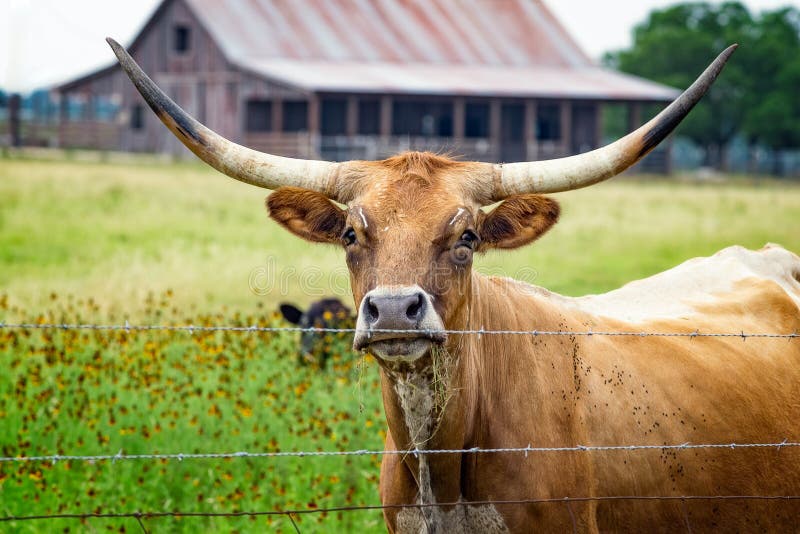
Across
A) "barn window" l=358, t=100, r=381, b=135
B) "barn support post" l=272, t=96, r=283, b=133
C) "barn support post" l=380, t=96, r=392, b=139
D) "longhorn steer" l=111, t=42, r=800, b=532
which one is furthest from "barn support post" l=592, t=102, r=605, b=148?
"longhorn steer" l=111, t=42, r=800, b=532

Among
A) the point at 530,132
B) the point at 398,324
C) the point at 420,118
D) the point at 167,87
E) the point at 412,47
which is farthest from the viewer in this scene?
the point at 412,47

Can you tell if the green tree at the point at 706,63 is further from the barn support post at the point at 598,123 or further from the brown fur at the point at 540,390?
the brown fur at the point at 540,390

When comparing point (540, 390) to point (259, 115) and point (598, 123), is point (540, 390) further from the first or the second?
point (598, 123)

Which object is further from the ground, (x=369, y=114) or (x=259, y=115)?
(x=369, y=114)

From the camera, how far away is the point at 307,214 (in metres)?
4.56

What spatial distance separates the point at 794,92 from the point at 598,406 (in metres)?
58.5

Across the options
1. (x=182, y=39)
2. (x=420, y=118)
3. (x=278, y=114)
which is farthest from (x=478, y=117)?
(x=182, y=39)

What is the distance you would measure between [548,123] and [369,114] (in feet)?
25.2

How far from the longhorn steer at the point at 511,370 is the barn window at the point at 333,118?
35.5 meters

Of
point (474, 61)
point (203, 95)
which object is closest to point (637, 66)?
point (474, 61)

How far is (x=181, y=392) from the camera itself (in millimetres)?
7656

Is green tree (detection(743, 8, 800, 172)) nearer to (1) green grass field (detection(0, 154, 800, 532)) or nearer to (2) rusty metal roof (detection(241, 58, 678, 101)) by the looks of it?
(2) rusty metal roof (detection(241, 58, 678, 101))

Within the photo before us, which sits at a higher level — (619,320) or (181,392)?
(619,320)

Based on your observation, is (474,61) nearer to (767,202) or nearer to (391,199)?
(767,202)
